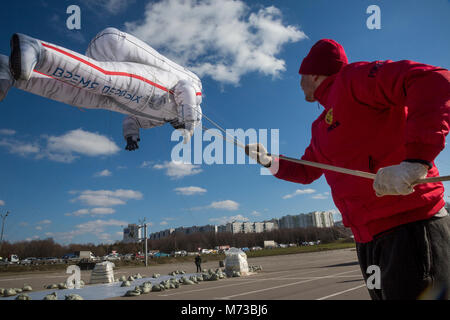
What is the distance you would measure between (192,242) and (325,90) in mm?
83582

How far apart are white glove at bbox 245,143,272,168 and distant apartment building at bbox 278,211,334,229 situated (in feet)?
387

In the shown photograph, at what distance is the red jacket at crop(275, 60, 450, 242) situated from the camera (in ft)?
4.22

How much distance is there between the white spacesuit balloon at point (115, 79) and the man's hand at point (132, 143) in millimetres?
27

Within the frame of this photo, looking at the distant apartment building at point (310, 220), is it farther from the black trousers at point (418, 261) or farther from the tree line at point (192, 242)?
the black trousers at point (418, 261)

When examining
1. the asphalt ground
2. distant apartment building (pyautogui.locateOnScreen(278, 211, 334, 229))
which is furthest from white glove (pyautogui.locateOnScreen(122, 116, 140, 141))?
distant apartment building (pyautogui.locateOnScreen(278, 211, 334, 229))

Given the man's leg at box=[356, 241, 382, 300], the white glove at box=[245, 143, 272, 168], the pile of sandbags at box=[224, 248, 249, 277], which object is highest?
the white glove at box=[245, 143, 272, 168]

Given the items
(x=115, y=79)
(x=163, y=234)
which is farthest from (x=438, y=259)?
(x=163, y=234)

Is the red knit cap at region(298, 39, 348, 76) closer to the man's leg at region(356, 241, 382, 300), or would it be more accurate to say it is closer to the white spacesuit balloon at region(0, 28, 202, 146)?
the man's leg at region(356, 241, 382, 300)

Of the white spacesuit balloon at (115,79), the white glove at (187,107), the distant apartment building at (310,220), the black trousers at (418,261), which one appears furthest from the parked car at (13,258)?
the distant apartment building at (310,220)

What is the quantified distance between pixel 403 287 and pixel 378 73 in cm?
109

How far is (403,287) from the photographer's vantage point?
142 cm

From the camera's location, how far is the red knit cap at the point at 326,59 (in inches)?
79.8
